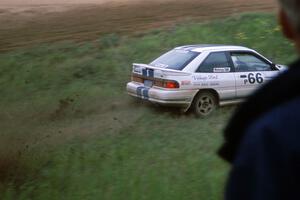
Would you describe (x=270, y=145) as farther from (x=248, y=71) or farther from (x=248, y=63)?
(x=248, y=63)

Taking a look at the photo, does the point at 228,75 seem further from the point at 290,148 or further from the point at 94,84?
the point at 290,148

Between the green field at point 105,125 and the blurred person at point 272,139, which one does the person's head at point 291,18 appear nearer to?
the blurred person at point 272,139

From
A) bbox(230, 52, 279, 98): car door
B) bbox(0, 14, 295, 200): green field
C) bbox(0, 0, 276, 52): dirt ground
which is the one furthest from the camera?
bbox(0, 0, 276, 52): dirt ground

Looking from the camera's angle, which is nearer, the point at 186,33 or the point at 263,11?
the point at 186,33

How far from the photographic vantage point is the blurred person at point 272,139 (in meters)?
1.42

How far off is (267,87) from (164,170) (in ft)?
17.1

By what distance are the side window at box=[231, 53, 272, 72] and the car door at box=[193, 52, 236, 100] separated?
0.16 metres

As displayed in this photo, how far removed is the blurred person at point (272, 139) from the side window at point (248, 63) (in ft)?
36.1

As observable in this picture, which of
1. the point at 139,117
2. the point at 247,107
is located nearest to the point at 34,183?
the point at 139,117

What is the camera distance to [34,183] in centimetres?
686

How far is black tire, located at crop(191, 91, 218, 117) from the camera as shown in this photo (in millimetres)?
12141

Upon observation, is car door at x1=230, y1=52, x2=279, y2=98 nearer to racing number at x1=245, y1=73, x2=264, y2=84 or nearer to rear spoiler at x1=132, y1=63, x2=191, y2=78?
racing number at x1=245, y1=73, x2=264, y2=84

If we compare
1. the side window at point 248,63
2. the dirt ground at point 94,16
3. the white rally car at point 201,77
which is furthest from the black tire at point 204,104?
the dirt ground at point 94,16

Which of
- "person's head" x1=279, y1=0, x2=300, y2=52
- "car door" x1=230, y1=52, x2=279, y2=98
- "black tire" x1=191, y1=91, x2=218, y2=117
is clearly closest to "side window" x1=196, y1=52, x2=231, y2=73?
"car door" x1=230, y1=52, x2=279, y2=98
